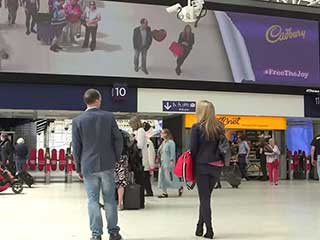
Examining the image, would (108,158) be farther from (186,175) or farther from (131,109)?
(131,109)

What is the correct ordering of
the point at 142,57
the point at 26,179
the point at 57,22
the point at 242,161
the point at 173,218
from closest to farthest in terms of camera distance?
1. the point at 173,218
2. the point at 26,179
3. the point at 57,22
4. the point at 142,57
5. the point at 242,161

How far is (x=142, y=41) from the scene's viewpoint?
49.8 feet

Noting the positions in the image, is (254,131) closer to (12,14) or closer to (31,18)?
(31,18)

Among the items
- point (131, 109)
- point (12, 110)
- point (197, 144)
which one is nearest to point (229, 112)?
point (131, 109)

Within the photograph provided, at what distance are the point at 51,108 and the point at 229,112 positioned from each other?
5461 mm

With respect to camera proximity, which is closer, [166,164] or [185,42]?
[166,164]

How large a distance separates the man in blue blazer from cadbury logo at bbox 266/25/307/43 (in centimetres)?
1238

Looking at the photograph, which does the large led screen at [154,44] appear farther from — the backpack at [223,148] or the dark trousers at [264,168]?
the backpack at [223,148]

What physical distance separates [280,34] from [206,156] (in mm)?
12102

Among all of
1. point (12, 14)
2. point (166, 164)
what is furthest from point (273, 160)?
point (12, 14)

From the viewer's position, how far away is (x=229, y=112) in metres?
16.1

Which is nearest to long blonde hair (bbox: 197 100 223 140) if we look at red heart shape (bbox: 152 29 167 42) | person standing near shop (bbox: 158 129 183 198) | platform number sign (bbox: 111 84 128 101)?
person standing near shop (bbox: 158 129 183 198)

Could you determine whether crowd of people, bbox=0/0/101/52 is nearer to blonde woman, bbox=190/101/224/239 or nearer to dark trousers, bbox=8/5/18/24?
dark trousers, bbox=8/5/18/24

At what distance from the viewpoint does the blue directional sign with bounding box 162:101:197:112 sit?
1537cm
